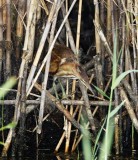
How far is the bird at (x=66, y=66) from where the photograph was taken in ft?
13.5

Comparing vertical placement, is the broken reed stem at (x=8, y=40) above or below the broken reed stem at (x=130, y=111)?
above

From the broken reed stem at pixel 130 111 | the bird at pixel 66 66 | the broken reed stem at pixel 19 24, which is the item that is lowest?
the broken reed stem at pixel 130 111

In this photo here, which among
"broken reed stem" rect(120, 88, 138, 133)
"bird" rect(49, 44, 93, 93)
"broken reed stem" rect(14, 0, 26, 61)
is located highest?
"broken reed stem" rect(14, 0, 26, 61)

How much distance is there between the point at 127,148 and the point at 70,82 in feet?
2.71

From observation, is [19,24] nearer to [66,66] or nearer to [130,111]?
[66,66]

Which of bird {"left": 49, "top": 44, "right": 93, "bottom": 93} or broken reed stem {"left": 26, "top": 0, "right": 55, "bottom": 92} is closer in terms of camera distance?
broken reed stem {"left": 26, "top": 0, "right": 55, "bottom": 92}

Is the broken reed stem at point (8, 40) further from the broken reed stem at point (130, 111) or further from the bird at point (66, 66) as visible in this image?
the broken reed stem at point (130, 111)

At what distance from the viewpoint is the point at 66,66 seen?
4.16m

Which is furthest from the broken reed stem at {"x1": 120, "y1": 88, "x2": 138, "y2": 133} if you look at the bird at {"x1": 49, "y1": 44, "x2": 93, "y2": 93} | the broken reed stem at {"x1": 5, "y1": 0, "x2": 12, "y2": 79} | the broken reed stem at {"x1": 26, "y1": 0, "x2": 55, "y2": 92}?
the broken reed stem at {"x1": 5, "y1": 0, "x2": 12, "y2": 79}

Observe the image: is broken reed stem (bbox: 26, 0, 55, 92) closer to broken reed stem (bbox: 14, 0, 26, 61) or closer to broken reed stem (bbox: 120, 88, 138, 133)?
broken reed stem (bbox: 14, 0, 26, 61)

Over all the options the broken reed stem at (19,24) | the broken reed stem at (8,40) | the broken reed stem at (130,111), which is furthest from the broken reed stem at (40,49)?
the broken reed stem at (130,111)

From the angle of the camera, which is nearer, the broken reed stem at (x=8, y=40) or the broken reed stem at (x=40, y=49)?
the broken reed stem at (x=40, y=49)

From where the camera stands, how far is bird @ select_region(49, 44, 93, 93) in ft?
13.5

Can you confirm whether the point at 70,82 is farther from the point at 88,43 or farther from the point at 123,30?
the point at 88,43
